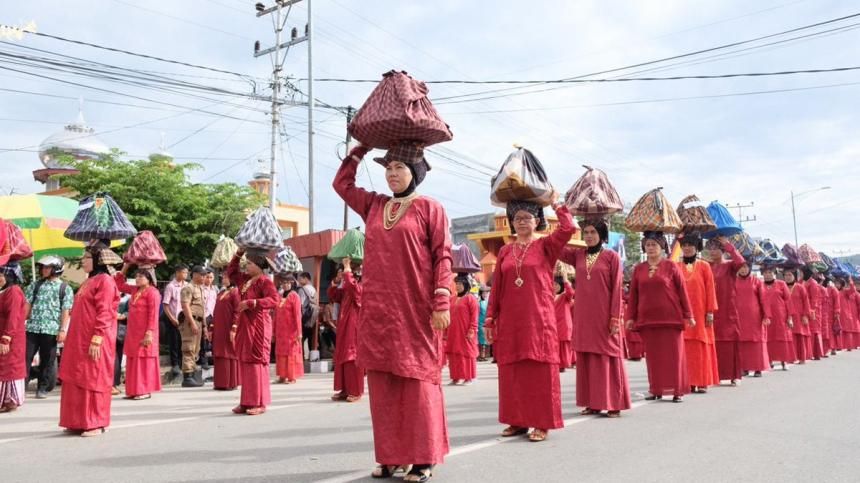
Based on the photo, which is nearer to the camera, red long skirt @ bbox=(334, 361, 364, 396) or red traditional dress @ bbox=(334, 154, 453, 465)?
red traditional dress @ bbox=(334, 154, 453, 465)

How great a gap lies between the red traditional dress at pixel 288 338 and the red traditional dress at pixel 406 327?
762 centimetres

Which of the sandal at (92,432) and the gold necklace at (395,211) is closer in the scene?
the gold necklace at (395,211)

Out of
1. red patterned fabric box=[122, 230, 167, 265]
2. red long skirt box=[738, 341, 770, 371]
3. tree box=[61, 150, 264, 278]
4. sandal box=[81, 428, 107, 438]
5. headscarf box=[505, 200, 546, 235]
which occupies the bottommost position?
sandal box=[81, 428, 107, 438]

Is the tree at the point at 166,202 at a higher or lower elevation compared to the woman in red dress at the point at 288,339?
higher

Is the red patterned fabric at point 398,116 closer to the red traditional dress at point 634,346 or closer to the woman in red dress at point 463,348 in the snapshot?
the woman in red dress at point 463,348

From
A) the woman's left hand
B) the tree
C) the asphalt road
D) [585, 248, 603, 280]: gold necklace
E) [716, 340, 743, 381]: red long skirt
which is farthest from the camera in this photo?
the tree

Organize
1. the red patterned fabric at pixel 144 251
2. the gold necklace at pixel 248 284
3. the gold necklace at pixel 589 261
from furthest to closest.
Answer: the red patterned fabric at pixel 144 251 → the gold necklace at pixel 248 284 → the gold necklace at pixel 589 261

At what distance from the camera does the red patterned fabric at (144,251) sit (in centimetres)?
921

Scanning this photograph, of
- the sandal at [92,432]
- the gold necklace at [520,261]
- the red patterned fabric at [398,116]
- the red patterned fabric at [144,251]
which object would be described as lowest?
the sandal at [92,432]

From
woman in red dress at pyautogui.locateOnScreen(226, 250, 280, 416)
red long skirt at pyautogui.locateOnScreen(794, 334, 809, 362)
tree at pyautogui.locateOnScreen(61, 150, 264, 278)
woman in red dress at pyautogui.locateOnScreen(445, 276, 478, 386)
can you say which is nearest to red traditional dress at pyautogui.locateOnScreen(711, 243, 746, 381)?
woman in red dress at pyautogui.locateOnScreen(445, 276, 478, 386)

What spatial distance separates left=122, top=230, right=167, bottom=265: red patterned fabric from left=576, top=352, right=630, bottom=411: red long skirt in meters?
5.84

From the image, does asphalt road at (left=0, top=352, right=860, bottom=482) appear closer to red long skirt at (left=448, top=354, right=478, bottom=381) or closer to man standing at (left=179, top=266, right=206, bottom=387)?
red long skirt at (left=448, top=354, right=478, bottom=381)

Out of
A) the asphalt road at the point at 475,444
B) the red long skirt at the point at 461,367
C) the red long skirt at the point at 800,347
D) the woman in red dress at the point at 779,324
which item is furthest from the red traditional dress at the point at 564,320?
the red long skirt at the point at 800,347

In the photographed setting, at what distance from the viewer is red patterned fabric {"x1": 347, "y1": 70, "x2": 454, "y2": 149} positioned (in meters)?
4.54
